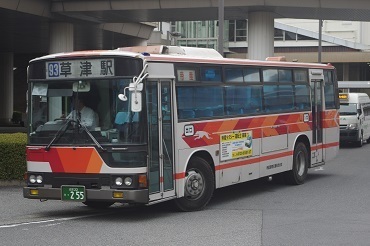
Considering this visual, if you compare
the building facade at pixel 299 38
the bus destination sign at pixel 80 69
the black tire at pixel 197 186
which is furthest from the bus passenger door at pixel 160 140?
the building facade at pixel 299 38

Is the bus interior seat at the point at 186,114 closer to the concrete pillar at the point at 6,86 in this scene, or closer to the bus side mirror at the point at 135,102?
the bus side mirror at the point at 135,102

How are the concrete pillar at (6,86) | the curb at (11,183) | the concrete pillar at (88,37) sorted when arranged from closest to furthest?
the curb at (11,183)
the concrete pillar at (88,37)
the concrete pillar at (6,86)

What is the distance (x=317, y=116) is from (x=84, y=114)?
26.8 ft

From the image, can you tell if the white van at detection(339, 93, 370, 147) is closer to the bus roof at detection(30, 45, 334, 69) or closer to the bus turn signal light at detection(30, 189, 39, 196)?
the bus roof at detection(30, 45, 334, 69)

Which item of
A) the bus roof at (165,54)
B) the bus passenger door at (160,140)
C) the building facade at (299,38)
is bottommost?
the bus passenger door at (160,140)

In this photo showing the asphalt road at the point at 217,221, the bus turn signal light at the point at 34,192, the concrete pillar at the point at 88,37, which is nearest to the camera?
the asphalt road at the point at 217,221

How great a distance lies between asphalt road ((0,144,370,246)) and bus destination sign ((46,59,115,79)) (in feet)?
7.98

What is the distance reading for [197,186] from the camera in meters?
12.4

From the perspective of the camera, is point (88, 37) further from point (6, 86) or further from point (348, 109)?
point (6, 86)

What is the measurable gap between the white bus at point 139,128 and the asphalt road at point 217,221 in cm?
46

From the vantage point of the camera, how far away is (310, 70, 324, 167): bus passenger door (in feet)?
57.3

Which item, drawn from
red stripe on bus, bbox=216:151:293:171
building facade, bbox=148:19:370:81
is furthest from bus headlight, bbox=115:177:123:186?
building facade, bbox=148:19:370:81

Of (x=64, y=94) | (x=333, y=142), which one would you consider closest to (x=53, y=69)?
(x=64, y=94)

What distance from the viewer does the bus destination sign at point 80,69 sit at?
442 inches
